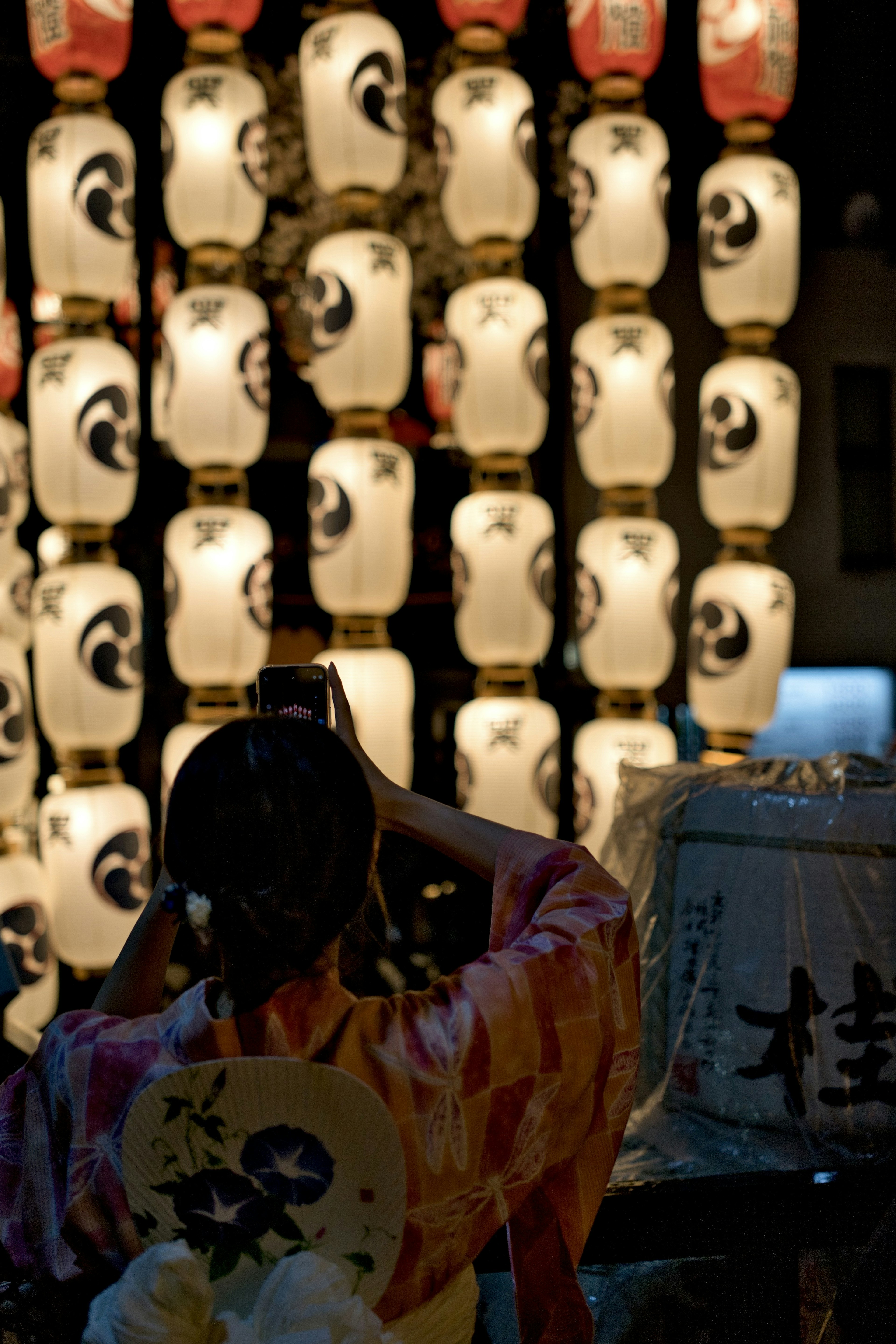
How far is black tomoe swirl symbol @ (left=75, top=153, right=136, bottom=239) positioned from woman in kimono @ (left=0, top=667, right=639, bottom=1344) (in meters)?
4.80

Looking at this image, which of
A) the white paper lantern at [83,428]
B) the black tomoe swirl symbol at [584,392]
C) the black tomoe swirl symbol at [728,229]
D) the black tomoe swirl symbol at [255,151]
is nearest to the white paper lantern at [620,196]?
the black tomoe swirl symbol at [728,229]

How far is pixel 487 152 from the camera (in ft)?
17.3

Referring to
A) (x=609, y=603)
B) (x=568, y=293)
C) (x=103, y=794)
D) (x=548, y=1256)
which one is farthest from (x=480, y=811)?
(x=568, y=293)

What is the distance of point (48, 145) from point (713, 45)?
3.35 m

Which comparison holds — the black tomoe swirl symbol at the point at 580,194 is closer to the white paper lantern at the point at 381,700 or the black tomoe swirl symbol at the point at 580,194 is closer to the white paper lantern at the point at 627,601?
the white paper lantern at the point at 627,601

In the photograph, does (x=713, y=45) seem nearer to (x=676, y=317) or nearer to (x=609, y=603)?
(x=609, y=603)

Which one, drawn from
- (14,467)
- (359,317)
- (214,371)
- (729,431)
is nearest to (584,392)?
(729,431)

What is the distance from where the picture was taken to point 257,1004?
44.9 inches

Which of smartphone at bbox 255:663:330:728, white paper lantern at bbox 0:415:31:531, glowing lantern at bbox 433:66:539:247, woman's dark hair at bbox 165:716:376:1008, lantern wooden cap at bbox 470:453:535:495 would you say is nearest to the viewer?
woman's dark hair at bbox 165:716:376:1008

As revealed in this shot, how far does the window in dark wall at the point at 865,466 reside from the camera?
1052 cm

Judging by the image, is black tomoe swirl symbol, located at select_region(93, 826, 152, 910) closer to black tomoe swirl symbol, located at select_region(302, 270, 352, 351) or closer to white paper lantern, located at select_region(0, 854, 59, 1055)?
white paper lantern, located at select_region(0, 854, 59, 1055)

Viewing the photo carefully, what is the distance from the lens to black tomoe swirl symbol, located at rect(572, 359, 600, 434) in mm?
5469

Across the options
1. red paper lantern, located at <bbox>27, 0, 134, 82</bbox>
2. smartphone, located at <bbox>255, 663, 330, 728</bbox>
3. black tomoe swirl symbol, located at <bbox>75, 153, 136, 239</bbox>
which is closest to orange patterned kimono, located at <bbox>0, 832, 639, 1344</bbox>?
smartphone, located at <bbox>255, 663, 330, 728</bbox>

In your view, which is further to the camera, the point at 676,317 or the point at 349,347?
the point at 676,317
